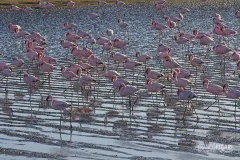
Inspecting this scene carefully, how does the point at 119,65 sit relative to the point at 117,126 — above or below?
above

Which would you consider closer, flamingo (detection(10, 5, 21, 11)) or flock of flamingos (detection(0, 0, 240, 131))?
flock of flamingos (detection(0, 0, 240, 131))

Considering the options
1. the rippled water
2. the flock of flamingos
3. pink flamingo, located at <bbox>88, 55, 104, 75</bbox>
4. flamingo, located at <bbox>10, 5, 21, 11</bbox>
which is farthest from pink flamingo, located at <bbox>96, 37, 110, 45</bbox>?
flamingo, located at <bbox>10, 5, 21, 11</bbox>

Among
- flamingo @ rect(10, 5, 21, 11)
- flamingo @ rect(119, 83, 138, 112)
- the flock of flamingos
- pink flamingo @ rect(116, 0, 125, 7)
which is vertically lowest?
flamingo @ rect(119, 83, 138, 112)

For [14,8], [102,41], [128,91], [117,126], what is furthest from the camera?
[14,8]

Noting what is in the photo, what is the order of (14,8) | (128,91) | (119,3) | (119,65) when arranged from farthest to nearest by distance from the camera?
(119,3), (14,8), (119,65), (128,91)

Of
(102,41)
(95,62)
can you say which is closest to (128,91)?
(95,62)

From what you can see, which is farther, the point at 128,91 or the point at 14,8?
the point at 14,8

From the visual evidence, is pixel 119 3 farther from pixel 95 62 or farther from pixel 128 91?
pixel 128 91

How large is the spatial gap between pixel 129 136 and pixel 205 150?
1803mm

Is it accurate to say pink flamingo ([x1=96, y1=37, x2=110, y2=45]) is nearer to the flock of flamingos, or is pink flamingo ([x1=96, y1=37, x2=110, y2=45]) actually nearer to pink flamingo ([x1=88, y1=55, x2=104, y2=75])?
the flock of flamingos

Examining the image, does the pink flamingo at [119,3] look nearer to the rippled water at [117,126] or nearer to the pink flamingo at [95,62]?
the rippled water at [117,126]

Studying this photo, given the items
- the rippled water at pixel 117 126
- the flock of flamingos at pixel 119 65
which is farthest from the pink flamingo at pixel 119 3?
the rippled water at pixel 117 126

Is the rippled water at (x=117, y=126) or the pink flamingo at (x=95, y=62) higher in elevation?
the pink flamingo at (x=95, y=62)

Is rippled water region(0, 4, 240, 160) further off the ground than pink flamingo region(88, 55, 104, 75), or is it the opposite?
pink flamingo region(88, 55, 104, 75)
